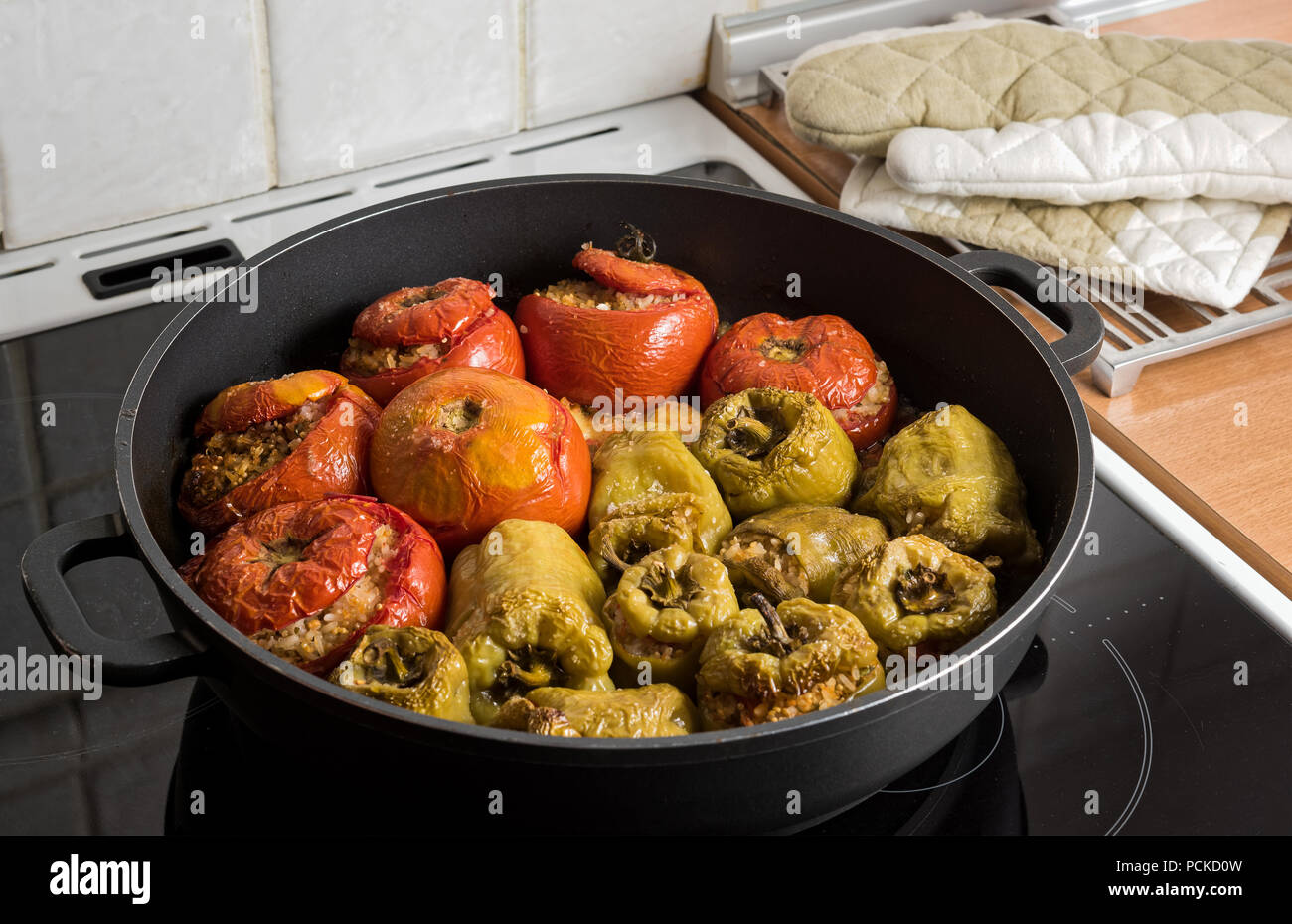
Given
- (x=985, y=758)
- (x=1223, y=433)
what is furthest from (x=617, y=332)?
(x=1223, y=433)

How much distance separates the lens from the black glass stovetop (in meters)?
0.91

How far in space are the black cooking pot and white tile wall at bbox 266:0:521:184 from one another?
0.32m

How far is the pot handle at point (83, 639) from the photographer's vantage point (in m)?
0.76

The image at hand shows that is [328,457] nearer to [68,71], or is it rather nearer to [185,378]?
[185,378]

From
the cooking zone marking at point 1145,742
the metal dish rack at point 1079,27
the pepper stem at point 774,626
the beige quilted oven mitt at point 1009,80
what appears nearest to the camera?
the pepper stem at point 774,626

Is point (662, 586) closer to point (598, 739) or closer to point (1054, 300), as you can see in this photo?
point (598, 739)

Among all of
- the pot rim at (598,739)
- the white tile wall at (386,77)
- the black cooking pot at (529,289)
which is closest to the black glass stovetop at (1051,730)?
the black cooking pot at (529,289)

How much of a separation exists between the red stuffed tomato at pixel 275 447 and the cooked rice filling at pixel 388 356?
0.05 m

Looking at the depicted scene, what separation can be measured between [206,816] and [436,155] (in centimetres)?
83

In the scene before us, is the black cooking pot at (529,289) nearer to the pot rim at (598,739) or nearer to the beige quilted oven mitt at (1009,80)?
the pot rim at (598,739)

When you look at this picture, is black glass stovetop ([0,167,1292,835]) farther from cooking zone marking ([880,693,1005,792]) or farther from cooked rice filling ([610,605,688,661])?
cooked rice filling ([610,605,688,661])

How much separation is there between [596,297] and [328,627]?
1.34 feet
